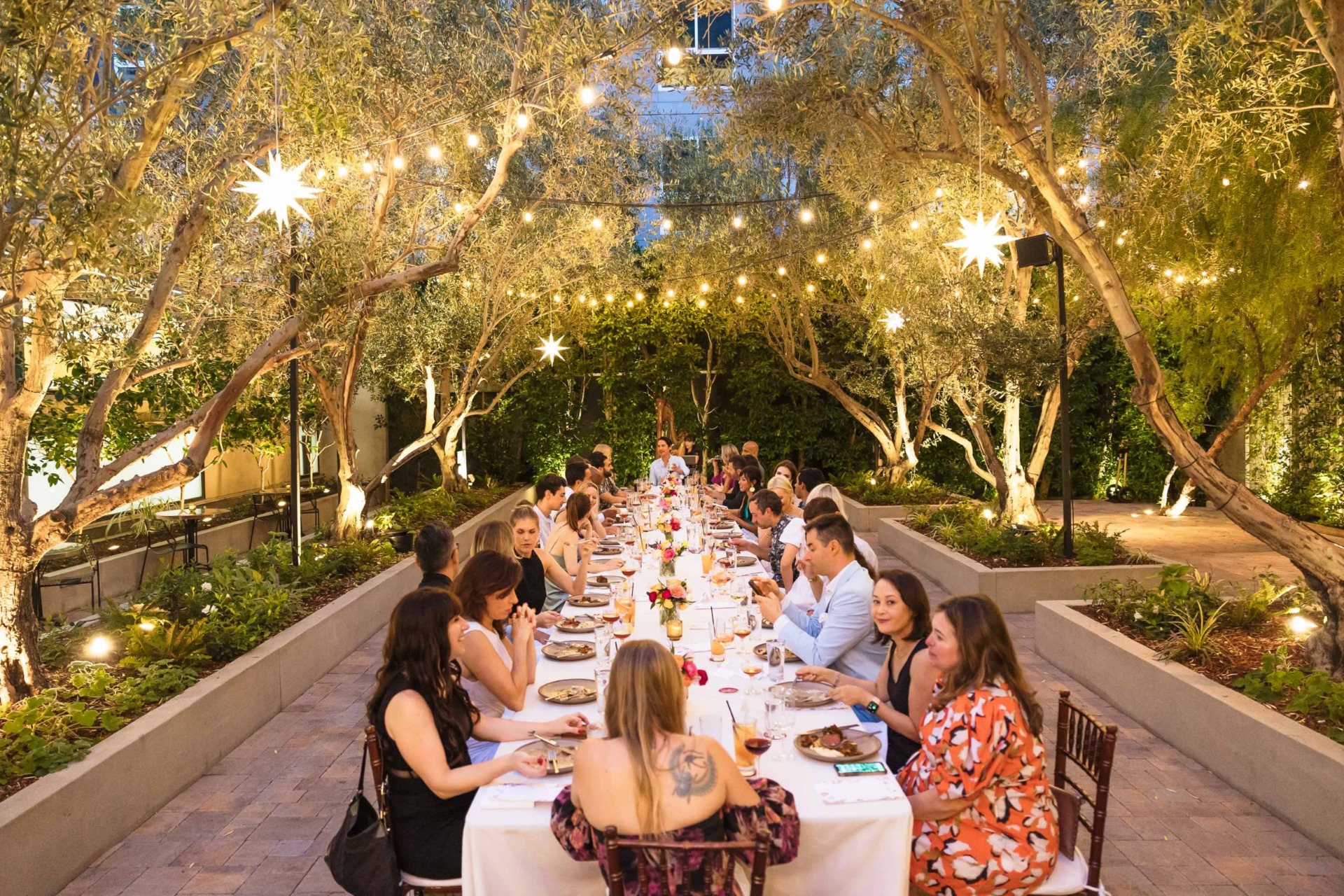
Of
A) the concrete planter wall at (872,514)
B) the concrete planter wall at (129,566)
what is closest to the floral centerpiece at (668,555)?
the concrete planter wall at (129,566)

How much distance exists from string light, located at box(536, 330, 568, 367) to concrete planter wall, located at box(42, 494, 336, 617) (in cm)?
415

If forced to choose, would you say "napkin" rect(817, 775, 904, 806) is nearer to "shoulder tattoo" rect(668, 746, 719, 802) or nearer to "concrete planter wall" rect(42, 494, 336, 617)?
"shoulder tattoo" rect(668, 746, 719, 802)

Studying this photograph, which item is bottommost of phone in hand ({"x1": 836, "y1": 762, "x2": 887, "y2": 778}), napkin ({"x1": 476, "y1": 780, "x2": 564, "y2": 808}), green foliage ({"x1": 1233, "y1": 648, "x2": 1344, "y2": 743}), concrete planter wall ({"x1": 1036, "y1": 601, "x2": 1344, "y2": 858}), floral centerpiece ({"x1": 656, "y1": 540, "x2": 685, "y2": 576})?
concrete planter wall ({"x1": 1036, "y1": 601, "x2": 1344, "y2": 858})

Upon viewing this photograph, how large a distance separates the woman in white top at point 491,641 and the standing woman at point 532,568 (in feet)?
4.50

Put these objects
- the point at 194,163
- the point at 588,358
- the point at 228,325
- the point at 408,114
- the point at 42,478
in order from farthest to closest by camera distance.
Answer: the point at 588,358 → the point at 42,478 → the point at 408,114 → the point at 228,325 → the point at 194,163

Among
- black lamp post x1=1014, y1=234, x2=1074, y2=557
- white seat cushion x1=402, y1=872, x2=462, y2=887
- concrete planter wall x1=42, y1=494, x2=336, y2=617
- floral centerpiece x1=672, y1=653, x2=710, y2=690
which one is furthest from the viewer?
concrete planter wall x1=42, y1=494, x2=336, y2=617

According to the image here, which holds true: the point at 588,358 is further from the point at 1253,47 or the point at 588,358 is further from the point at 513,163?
the point at 1253,47

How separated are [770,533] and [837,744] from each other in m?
4.36

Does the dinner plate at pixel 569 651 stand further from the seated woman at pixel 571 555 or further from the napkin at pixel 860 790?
the napkin at pixel 860 790

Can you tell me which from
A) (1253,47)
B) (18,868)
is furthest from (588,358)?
(18,868)

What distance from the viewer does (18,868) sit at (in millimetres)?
3379

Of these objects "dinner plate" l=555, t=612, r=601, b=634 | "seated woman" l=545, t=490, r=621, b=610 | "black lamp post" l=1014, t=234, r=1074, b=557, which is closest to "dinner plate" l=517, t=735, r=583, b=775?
"dinner plate" l=555, t=612, r=601, b=634

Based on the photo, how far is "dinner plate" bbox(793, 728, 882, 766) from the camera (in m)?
2.97

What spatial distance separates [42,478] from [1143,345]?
9.43m
